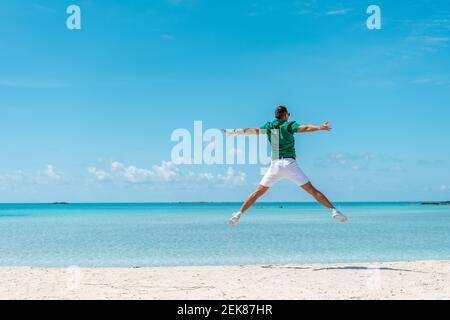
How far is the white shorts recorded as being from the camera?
1052cm

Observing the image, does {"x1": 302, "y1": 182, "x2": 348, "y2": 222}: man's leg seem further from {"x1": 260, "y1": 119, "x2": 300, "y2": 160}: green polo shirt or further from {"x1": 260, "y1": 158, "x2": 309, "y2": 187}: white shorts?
{"x1": 260, "y1": 119, "x2": 300, "y2": 160}: green polo shirt

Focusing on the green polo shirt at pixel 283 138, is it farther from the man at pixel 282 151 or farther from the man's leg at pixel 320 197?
the man's leg at pixel 320 197

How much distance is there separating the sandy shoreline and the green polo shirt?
8.58 ft

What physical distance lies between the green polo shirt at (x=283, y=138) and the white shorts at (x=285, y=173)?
0.13m

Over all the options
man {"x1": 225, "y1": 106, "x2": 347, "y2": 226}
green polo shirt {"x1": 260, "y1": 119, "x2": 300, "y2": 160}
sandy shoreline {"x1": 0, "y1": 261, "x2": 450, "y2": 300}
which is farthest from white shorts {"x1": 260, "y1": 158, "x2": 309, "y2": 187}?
sandy shoreline {"x1": 0, "y1": 261, "x2": 450, "y2": 300}

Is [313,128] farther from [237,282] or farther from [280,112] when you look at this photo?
[237,282]

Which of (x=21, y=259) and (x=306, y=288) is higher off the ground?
(x=306, y=288)

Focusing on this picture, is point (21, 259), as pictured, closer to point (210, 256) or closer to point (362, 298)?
point (210, 256)

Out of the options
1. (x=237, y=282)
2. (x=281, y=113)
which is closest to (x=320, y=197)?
(x=281, y=113)

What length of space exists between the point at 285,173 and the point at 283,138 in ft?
2.34

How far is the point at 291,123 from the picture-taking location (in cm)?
1055

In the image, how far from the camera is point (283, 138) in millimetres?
10539
